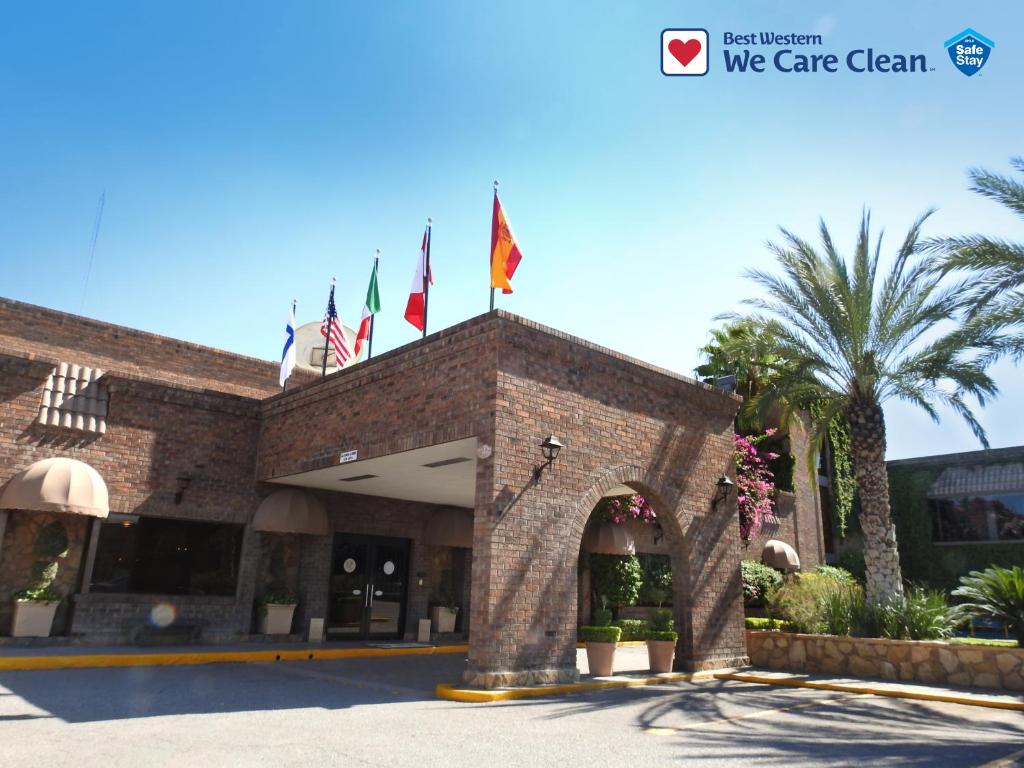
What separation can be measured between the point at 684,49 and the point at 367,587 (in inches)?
551

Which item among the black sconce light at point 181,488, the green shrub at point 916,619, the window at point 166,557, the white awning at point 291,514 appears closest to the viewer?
the green shrub at point 916,619

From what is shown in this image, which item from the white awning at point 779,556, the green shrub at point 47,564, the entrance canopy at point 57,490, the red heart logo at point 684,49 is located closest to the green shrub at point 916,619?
the red heart logo at point 684,49

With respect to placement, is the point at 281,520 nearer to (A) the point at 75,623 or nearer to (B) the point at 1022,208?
(A) the point at 75,623

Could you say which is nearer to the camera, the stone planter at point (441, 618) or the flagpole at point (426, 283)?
the flagpole at point (426, 283)

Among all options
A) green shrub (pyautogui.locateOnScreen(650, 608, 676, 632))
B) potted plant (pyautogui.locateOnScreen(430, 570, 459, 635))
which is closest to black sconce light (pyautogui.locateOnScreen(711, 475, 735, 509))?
green shrub (pyautogui.locateOnScreen(650, 608, 676, 632))

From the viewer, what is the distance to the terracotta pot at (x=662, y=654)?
12992mm

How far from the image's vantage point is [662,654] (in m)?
13.0

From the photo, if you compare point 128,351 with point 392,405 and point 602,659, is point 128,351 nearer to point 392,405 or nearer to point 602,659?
point 392,405

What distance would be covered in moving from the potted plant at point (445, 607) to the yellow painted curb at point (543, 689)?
8.20 metres

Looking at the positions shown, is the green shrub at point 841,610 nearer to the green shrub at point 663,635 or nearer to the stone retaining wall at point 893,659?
the stone retaining wall at point 893,659

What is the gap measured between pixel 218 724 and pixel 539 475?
561cm

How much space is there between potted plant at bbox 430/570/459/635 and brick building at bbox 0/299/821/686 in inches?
4.3

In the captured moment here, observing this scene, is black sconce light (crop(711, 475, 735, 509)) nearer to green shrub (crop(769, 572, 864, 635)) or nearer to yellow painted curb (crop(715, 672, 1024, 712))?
green shrub (crop(769, 572, 864, 635))

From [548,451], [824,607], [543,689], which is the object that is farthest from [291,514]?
[824,607]
